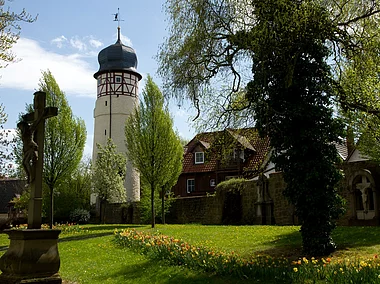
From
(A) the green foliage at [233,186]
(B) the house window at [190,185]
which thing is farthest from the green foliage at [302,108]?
(B) the house window at [190,185]

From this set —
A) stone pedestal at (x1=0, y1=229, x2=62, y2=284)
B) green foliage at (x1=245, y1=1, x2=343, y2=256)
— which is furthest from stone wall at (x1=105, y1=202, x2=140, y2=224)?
stone pedestal at (x1=0, y1=229, x2=62, y2=284)

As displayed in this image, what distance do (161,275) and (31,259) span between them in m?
2.62

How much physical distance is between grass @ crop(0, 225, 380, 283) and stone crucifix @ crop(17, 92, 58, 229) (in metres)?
1.94

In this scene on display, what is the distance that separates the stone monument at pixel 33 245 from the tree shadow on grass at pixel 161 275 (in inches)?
62.4

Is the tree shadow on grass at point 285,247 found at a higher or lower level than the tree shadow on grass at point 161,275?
higher

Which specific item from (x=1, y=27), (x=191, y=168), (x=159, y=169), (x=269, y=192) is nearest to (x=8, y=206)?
(x=191, y=168)

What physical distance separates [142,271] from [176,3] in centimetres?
694

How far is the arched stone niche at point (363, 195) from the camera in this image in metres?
15.6

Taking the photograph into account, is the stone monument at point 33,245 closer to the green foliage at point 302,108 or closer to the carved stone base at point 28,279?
the carved stone base at point 28,279

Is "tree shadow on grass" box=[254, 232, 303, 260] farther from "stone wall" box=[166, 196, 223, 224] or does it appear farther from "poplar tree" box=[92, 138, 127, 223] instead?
"poplar tree" box=[92, 138, 127, 223]

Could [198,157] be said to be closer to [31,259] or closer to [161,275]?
[161,275]

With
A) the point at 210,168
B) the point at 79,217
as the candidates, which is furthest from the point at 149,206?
the point at 210,168

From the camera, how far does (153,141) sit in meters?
22.7

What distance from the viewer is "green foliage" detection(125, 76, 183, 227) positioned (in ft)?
74.4
